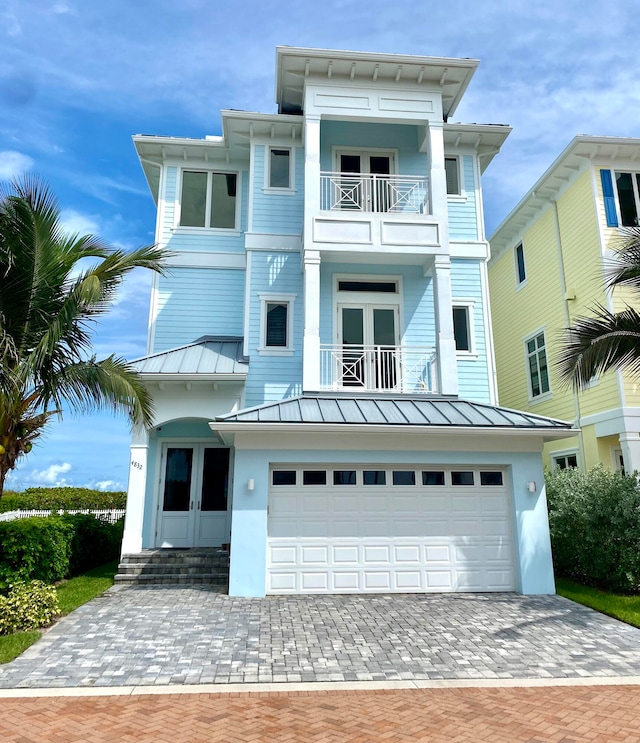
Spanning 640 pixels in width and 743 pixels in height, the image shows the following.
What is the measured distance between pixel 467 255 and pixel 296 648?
10979mm

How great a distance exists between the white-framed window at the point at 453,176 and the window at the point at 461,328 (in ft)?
10.9

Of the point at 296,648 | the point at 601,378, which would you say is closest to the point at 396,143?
the point at 601,378

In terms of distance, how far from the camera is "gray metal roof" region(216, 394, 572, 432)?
10.5m

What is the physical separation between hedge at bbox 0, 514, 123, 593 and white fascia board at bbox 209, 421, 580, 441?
3.49 metres

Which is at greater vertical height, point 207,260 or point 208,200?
point 208,200

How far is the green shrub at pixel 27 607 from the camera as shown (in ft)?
25.0

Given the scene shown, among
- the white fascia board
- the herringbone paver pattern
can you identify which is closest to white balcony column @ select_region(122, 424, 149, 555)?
the white fascia board

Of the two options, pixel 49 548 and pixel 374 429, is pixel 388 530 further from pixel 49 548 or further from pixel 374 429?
pixel 49 548

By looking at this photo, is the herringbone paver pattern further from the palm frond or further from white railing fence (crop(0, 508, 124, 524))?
white railing fence (crop(0, 508, 124, 524))

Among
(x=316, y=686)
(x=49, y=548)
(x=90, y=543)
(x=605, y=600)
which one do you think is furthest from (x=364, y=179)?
(x=316, y=686)

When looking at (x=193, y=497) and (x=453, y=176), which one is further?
(x=453, y=176)

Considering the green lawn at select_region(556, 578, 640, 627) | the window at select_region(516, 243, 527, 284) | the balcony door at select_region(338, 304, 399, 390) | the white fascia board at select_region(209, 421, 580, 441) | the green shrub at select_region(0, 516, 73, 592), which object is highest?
the window at select_region(516, 243, 527, 284)

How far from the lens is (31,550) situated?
935cm

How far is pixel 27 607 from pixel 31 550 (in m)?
1.73
